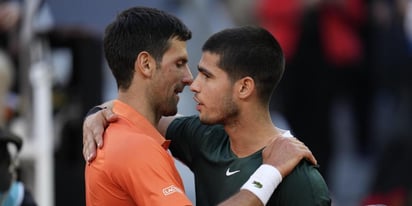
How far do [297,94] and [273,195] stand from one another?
5718 millimetres

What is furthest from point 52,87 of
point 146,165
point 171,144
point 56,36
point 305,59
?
point 146,165

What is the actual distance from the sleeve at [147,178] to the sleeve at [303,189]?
0.35 m

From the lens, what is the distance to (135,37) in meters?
5.04

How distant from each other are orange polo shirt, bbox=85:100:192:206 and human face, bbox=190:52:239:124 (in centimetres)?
22

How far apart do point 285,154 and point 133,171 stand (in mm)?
560

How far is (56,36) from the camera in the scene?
8.93 metres

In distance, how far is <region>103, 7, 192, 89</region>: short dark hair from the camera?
16.5 feet

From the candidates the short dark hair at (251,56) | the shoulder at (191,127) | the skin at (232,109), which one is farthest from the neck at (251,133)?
the shoulder at (191,127)

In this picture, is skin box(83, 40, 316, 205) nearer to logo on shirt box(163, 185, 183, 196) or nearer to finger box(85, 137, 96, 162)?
finger box(85, 137, 96, 162)

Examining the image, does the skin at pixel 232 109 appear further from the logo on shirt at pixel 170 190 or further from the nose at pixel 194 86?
the logo on shirt at pixel 170 190

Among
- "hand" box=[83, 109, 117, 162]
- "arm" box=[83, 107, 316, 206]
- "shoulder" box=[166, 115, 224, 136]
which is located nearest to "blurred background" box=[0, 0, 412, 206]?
"shoulder" box=[166, 115, 224, 136]

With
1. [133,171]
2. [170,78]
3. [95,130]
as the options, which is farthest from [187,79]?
[133,171]

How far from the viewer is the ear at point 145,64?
503cm

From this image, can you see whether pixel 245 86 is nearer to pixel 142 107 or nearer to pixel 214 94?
pixel 214 94
